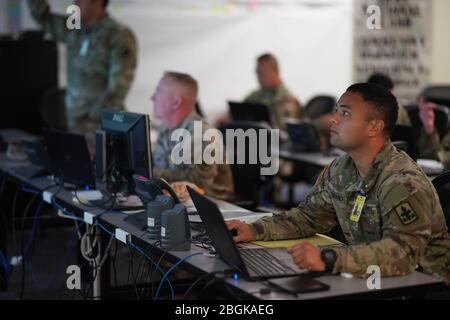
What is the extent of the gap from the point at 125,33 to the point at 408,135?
84.5 inches

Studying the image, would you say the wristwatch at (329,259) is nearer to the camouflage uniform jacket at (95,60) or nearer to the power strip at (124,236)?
the power strip at (124,236)

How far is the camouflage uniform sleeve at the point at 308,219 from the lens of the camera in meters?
3.07

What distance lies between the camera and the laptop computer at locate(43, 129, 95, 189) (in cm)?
402

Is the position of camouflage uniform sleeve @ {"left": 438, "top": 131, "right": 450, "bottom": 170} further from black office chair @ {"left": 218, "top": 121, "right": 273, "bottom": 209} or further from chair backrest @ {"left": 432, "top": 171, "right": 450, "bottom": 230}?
chair backrest @ {"left": 432, "top": 171, "right": 450, "bottom": 230}

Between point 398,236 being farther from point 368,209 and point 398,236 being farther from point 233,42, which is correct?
point 233,42

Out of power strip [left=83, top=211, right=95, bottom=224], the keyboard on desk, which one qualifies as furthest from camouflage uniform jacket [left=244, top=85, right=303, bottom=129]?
power strip [left=83, top=211, right=95, bottom=224]

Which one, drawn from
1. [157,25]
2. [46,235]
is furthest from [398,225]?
[157,25]

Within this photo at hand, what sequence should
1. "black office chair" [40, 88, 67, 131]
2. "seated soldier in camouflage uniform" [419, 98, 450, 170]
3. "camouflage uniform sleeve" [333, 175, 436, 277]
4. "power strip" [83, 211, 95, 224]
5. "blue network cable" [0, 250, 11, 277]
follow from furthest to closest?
"black office chair" [40, 88, 67, 131] < "seated soldier in camouflage uniform" [419, 98, 450, 170] < "blue network cable" [0, 250, 11, 277] < "power strip" [83, 211, 95, 224] < "camouflage uniform sleeve" [333, 175, 436, 277]

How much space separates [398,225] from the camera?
2.62 meters

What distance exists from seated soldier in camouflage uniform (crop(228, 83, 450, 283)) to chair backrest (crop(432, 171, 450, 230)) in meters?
0.37

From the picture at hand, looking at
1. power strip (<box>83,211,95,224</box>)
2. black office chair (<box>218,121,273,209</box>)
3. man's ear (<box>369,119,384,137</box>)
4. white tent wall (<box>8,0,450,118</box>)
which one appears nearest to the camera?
man's ear (<box>369,119,384,137</box>)

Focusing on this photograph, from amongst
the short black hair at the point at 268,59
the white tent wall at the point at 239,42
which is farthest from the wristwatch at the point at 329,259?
the white tent wall at the point at 239,42

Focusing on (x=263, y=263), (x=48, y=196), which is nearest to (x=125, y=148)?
(x=48, y=196)

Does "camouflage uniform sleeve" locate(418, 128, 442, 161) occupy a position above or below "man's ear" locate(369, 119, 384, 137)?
below
